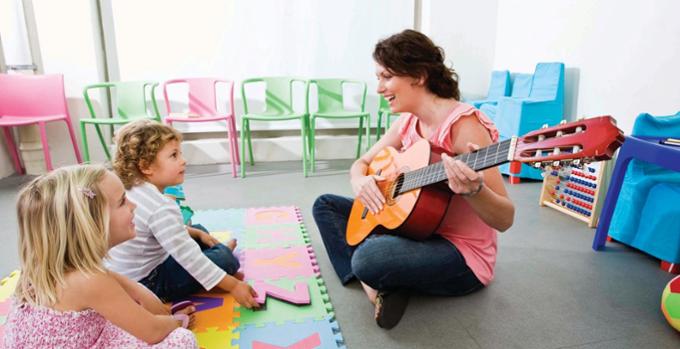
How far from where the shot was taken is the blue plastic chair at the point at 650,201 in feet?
6.36

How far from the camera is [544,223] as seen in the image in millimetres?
2590

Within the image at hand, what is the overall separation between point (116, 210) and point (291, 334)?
717mm

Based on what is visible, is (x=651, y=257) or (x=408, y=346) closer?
(x=408, y=346)

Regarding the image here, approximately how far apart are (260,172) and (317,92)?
972mm

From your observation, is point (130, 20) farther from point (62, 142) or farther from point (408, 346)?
point (408, 346)

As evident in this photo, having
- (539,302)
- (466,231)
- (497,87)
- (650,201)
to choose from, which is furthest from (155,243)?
(497,87)

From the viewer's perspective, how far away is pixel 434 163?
4.74 feet

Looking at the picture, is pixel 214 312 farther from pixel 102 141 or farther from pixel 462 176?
pixel 102 141

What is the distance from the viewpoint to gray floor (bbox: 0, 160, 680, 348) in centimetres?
146

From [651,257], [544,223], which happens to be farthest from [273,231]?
[651,257]

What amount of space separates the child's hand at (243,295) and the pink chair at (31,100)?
2.80 meters

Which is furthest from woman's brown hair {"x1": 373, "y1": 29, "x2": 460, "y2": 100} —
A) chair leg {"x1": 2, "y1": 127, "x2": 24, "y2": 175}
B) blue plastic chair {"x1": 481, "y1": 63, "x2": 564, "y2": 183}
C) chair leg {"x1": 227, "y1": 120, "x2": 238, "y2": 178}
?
chair leg {"x1": 2, "y1": 127, "x2": 24, "y2": 175}

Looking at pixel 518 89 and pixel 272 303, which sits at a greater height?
pixel 518 89

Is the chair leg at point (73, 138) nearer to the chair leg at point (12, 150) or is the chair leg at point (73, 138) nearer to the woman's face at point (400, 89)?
the chair leg at point (12, 150)
